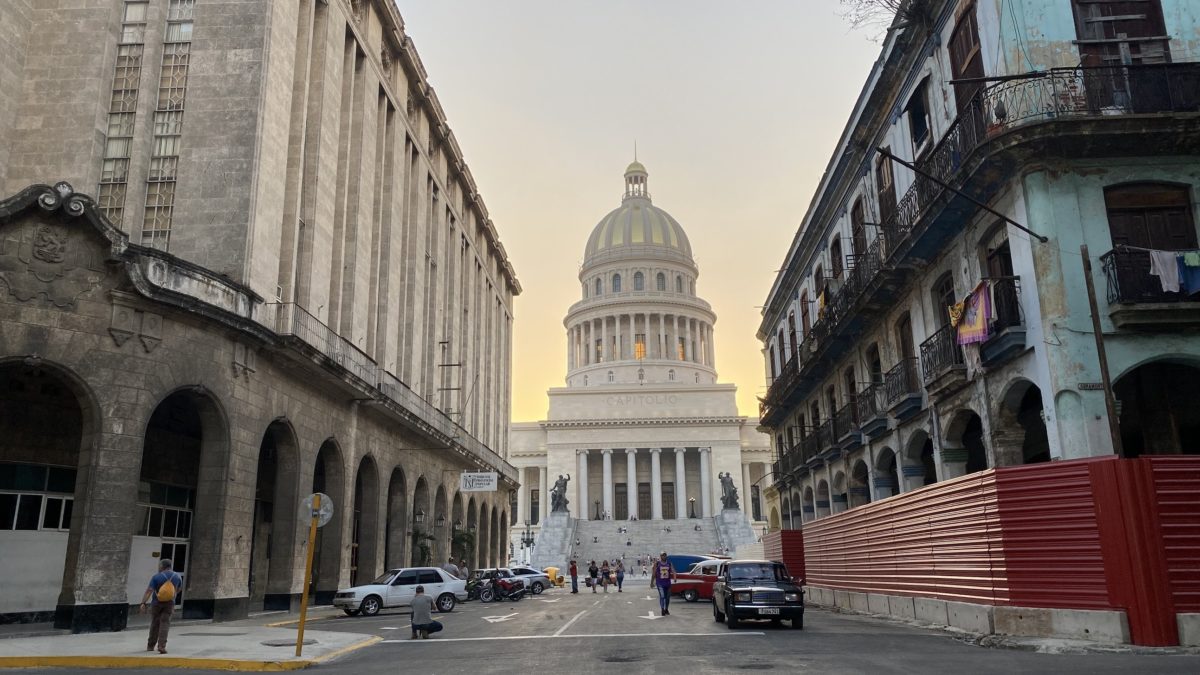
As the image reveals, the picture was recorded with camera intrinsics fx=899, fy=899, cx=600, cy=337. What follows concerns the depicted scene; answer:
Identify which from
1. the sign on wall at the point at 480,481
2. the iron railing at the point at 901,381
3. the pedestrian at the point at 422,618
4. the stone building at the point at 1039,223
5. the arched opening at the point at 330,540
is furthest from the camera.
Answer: the sign on wall at the point at 480,481

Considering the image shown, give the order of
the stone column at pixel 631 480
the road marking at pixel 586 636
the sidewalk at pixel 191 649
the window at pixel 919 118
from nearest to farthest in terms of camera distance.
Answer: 1. the sidewalk at pixel 191 649
2. the road marking at pixel 586 636
3. the window at pixel 919 118
4. the stone column at pixel 631 480

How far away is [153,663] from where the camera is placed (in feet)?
45.5

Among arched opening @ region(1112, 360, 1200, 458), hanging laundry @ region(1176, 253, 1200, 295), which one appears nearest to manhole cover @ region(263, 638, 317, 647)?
arched opening @ region(1112, 360, 1200, 458)

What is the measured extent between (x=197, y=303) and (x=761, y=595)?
14.6 meters

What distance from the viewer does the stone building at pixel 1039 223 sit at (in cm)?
1564

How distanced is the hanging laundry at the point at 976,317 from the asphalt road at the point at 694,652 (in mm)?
5751

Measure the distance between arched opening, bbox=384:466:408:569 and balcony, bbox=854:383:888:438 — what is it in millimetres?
18642

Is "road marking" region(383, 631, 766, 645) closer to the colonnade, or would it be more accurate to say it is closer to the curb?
the curb

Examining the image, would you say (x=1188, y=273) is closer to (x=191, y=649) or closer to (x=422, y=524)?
(x=191, y=649)

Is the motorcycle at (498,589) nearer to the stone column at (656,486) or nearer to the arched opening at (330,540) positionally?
the arched opening at (330,540)

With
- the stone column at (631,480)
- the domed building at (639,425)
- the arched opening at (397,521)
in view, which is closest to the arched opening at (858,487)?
the arched opening at (397,521)

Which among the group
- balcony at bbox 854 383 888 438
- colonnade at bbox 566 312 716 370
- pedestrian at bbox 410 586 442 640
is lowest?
pedestrian at bbox 410 586 442 640

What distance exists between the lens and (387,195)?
36.7 m

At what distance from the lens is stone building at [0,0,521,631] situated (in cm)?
1911
